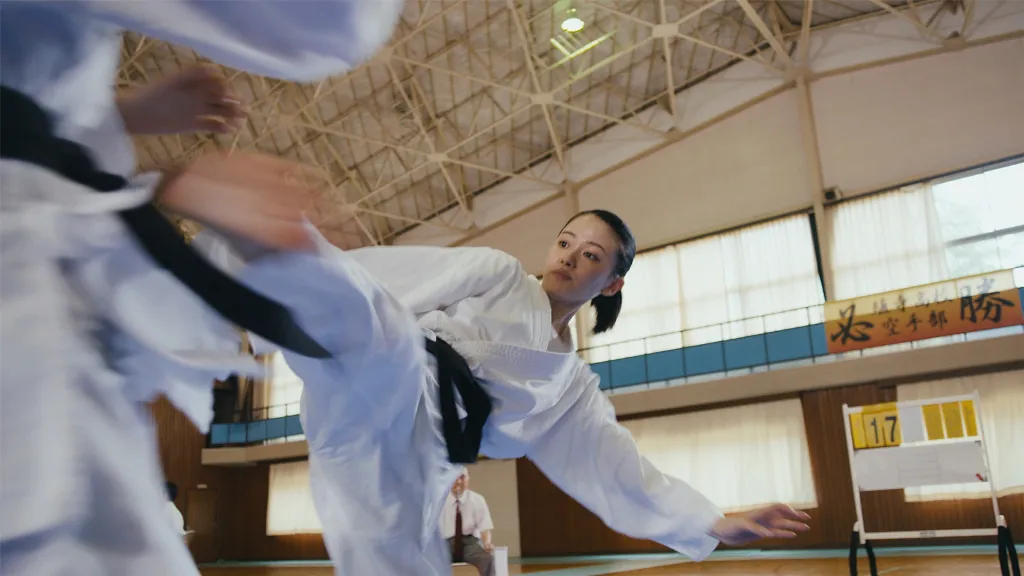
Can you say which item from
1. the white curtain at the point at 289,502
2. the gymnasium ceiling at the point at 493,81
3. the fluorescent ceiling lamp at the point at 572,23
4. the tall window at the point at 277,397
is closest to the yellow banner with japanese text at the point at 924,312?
the gymnasium ceiling at the point at 493,81

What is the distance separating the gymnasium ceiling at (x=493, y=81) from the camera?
12211 mm

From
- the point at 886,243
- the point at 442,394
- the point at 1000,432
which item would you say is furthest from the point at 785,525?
the point at 886,243

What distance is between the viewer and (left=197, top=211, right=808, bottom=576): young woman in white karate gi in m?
0.95

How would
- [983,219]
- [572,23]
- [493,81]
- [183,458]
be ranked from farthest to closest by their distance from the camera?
1. [183,458]
2. [493,81]
3. [572,23]
4. [983,219]

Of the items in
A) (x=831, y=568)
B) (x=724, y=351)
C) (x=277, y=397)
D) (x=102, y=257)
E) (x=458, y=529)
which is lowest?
(x=831, y=568)

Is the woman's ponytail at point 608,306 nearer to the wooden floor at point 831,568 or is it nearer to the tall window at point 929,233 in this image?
the wooden floor at point 831,568

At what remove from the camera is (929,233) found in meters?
10.8

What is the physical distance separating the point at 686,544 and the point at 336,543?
3.00 feet

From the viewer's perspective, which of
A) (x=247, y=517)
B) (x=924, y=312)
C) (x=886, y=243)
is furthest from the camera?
(x=247, y=517)

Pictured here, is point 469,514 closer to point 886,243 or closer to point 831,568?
point 831,568

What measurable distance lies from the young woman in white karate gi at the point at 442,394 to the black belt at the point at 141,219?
0.10 ft

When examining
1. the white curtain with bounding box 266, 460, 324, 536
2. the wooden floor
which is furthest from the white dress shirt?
the white curtain with bounding box 266, 460, 324, 536

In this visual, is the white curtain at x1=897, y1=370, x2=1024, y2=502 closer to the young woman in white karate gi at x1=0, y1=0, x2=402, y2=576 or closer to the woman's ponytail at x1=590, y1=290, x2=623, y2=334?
the woman's ponytail at x1=590, y1=290, x2=623, y2=334

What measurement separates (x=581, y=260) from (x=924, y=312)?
29.0ft
